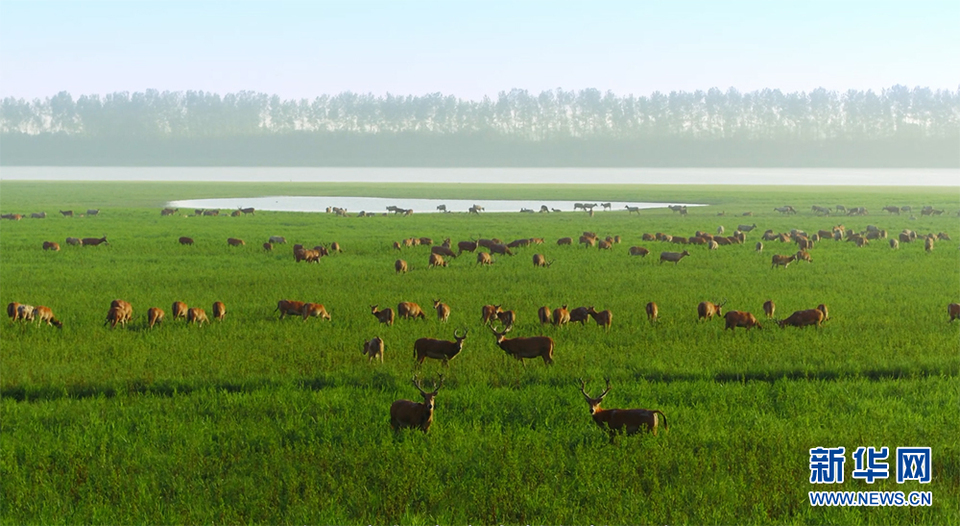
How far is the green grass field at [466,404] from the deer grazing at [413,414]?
0.23 meters

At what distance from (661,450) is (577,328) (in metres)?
8.51

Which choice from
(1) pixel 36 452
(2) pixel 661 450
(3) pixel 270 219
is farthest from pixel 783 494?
(3) pixel 270 219

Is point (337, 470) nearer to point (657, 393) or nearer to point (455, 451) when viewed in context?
point (455, 451)

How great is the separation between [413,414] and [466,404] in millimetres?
1634

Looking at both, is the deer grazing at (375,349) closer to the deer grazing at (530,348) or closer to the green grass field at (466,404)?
the green grass field at (466,404)

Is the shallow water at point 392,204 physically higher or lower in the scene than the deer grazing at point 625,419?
higher

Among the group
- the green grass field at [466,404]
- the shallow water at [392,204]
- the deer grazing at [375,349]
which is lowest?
the green grass field at [466,404]

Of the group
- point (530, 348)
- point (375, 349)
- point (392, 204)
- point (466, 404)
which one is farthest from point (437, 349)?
point (392, 204)

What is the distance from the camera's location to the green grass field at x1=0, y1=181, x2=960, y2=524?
31.1 ft

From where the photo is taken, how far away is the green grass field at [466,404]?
9.48 meters

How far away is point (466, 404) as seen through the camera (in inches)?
512

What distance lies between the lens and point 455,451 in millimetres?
10875

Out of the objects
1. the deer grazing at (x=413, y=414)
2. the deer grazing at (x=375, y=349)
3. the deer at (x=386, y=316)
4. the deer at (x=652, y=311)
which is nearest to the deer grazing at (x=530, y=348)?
the deer grazing at (x=375, y=349)

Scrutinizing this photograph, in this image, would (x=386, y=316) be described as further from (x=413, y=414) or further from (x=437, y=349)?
(x=413, y=414)
